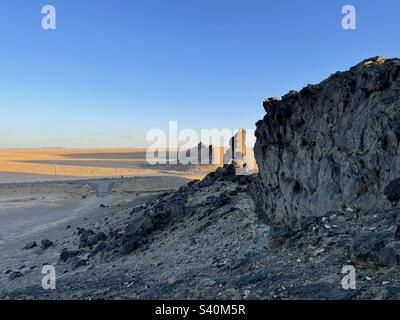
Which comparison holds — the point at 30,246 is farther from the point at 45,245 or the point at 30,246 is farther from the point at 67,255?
the point at 67,255

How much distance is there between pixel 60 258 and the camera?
813 inches

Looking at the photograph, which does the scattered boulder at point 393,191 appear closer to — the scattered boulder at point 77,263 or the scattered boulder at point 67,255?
the scattered boulder at point 77,263

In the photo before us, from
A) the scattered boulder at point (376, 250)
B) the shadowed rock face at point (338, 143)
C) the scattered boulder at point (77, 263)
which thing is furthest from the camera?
the scattered boulder at point (77, 263)

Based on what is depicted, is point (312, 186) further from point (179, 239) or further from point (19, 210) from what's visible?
point (19, 210)

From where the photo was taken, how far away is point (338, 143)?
1277 cm

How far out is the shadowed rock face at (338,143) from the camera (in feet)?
35.7

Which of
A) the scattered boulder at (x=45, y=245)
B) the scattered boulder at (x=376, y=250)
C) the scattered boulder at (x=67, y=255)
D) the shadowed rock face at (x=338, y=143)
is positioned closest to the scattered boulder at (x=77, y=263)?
the scattered boulder at (x=67, y=255)

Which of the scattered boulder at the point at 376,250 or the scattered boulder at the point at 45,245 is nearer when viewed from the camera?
the scattered boulder at the point at 376,250

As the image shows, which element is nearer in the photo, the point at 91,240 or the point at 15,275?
the point at 15,275

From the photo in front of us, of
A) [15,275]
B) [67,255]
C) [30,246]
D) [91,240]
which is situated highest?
[91,240]

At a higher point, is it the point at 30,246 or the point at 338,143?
the point at 338,143

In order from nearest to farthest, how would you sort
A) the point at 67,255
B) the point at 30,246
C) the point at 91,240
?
the point at 67,255
the point at 91,240
the point at 30,246

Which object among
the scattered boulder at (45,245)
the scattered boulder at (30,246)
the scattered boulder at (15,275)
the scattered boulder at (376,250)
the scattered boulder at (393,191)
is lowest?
the scattered boulder at (30,246)

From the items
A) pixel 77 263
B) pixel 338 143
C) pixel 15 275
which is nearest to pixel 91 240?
pixel 77 263
